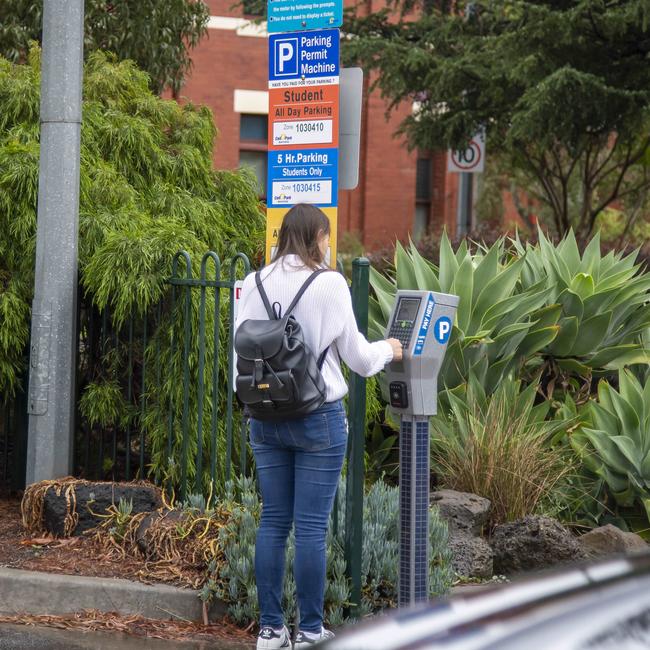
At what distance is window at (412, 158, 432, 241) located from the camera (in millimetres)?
26016

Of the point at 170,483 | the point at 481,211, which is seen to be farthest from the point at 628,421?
the point at 481,211

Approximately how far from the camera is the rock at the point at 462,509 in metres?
5.87

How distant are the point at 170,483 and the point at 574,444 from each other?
7.78 feet

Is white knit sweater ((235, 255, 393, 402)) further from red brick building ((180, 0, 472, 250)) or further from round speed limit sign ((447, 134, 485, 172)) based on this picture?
red brick building ((180, 0, 472, 250))

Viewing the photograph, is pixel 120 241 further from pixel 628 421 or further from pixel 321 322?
pixel 628 421

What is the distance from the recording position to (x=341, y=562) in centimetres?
496

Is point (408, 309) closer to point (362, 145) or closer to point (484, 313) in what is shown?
point (484, 313)

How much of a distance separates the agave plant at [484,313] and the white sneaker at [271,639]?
2.88 m

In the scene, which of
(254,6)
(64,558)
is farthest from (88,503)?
(254,6)

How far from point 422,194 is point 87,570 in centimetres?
2152

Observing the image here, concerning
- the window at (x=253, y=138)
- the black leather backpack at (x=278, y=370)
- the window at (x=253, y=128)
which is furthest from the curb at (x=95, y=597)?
the window at (x=253, y=128)

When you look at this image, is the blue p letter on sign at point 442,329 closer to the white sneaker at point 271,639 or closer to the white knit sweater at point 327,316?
the white knit sweater at point 327,316

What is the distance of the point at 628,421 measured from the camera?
6.65 m

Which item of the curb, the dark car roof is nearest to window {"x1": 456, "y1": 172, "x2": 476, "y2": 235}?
the curb
